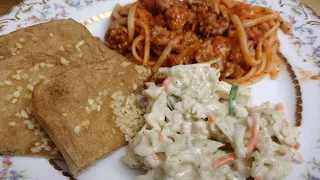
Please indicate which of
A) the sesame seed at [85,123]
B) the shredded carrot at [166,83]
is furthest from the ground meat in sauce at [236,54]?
the sesame seed at [85,123]

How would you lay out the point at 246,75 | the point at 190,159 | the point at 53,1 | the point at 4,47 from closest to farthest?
the point at 190,159, the point at 4,47, the point at 246,75, the point at 53,1

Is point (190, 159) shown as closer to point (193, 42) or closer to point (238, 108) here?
point (238, 108)

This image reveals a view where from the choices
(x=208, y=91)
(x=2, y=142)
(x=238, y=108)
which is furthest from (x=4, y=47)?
(x=238, y=108)

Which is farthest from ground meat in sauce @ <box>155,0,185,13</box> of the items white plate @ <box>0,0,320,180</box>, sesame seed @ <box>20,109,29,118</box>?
sesame seed @ <box>20,109,29,118</box>

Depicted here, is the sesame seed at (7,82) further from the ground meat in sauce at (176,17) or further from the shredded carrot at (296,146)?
the shredded carrot at (296,146)

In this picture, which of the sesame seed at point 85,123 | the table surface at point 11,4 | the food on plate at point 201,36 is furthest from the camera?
the table surface at point 11,4

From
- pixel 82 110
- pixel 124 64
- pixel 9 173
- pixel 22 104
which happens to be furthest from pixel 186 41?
pixel 9 173
